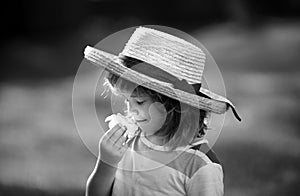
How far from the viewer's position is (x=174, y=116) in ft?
3.97

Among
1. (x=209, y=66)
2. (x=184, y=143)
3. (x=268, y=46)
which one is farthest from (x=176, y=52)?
(x=268, y=46)

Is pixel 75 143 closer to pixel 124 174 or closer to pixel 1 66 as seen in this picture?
pixel 1 66

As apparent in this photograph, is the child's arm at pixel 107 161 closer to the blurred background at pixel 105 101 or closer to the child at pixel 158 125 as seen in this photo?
the child at pixel 158 125

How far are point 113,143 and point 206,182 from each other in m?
0.21

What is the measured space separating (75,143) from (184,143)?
76cm

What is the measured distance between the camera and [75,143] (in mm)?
1907

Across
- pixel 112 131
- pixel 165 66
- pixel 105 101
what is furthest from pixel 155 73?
pixel 105 101

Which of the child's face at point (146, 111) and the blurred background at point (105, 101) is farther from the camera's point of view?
the blurred background at point (105, 101)

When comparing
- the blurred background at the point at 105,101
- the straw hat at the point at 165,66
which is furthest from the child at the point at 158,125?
the blurred background at the point at 105,101

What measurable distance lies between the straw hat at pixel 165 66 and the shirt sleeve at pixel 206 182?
13 centimetres

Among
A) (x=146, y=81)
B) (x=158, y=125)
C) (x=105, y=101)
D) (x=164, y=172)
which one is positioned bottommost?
(x=105, y=101)

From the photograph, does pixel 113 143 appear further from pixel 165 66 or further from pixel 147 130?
pixel 165 66

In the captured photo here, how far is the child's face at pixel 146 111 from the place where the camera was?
117cm

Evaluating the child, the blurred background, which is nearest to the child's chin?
the child
